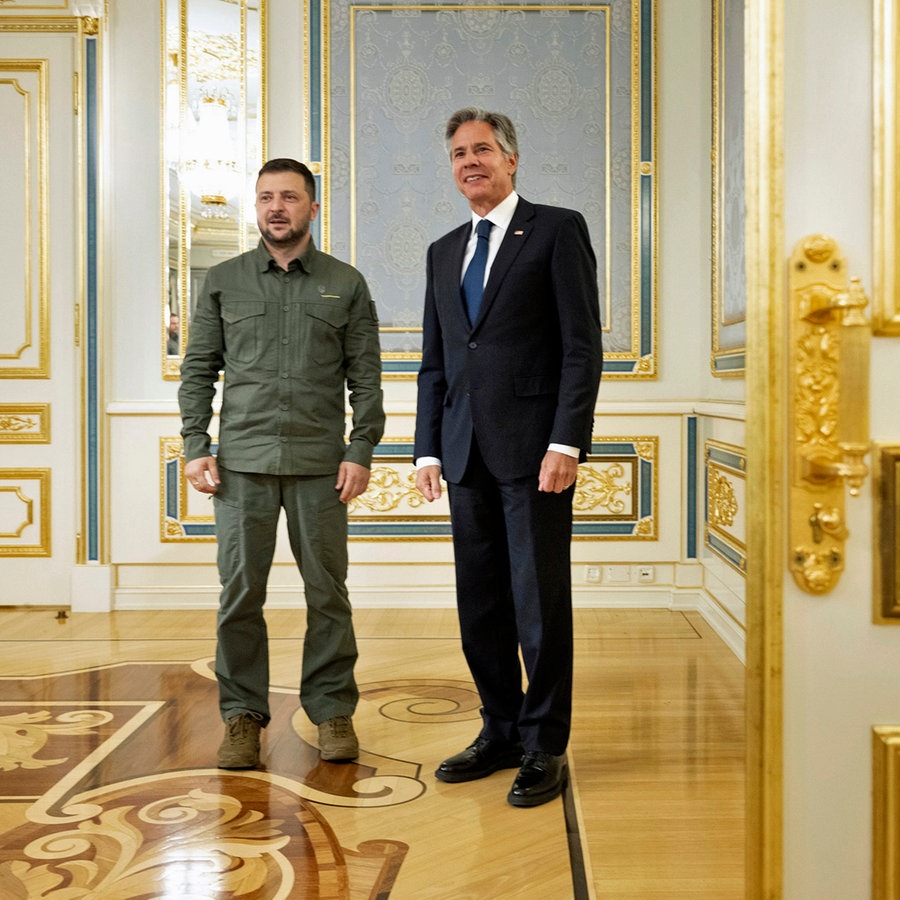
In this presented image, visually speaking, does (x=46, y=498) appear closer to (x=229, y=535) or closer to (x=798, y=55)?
(x=229, y=535)

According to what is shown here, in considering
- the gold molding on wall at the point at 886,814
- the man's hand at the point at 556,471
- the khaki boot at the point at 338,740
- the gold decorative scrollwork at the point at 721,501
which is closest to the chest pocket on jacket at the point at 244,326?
the man's hand at the point at 556,471

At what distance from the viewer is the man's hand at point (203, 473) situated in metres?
2.65

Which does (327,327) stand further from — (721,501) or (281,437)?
(721,501)

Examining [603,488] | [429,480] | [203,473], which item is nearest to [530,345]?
[429,480]

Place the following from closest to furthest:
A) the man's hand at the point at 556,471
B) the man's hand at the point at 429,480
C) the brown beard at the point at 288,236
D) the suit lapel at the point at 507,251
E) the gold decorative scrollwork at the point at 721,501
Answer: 1. the man's hand at the point at 556,471
2. the suit lapel at the point at 507,251
3. the man's hand at the point at 429,480
4. the brown beard at the point at 288,236
5. the gold decorative scrollwork at the point at 721,501

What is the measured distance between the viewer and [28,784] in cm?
250

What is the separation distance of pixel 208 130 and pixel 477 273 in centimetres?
249

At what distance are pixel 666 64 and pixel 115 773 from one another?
3.51m

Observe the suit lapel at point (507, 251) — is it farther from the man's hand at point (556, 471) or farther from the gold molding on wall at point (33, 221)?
the gold molding on wall at point (33, 221)

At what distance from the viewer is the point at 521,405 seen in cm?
241

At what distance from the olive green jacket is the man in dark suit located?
288 millimetres

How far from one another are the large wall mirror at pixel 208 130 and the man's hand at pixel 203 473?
2.06 metres

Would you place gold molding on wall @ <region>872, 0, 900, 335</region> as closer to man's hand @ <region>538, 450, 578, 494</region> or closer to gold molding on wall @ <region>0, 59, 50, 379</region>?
man's hand @ <region>538, 450, 578, 494</region>

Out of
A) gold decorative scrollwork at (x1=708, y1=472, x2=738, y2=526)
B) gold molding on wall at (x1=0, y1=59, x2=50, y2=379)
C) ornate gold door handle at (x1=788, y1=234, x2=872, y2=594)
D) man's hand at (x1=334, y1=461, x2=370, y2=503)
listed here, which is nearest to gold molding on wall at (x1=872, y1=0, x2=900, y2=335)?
ornate gold door handle at (x1=788, y1=234, x2=872, y2=594)
